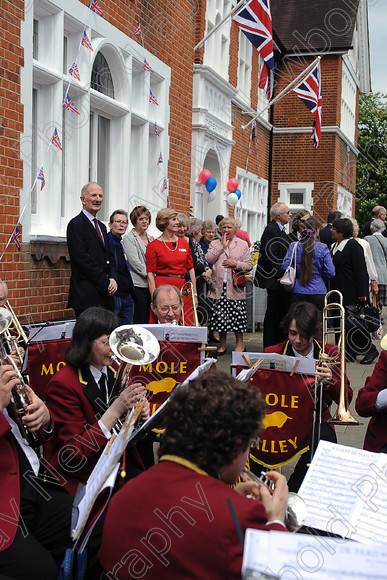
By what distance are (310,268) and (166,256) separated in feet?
5.72

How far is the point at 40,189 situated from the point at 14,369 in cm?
447

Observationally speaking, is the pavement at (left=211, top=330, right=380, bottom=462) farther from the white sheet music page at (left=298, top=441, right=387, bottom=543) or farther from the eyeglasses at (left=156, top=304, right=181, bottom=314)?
the white sheet music page at (left=298, top=441, right=387, bottom=543)

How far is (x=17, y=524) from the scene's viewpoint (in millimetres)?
2729

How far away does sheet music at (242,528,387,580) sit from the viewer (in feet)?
4.73

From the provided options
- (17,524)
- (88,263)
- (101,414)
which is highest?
(88,263)

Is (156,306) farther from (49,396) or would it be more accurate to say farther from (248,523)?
(248,523)

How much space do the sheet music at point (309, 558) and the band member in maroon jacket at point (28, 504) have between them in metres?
1.41

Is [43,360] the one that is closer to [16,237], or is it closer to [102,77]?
[16,237]

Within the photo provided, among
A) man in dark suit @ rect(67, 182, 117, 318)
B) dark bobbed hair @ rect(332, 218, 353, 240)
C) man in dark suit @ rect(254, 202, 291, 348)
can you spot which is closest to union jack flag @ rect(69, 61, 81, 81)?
man in dark suit @ rect(67, 182, 117, 318)

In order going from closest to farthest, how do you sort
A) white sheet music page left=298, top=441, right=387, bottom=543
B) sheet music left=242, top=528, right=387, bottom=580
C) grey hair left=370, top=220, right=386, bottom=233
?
sheet music left=242, top=528, right=387, bottom=580 → white sheet music page left=298, top=441, right=387, bottom=543 → grey hair left=370, top=220, right=386, bottom=233

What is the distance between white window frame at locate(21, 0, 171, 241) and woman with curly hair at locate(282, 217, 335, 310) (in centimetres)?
265

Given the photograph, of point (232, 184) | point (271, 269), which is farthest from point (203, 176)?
point (271, 269)

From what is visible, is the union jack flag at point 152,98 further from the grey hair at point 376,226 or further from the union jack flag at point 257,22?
the grey hair at point 376,226

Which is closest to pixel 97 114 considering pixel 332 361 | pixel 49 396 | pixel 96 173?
pixel 96 173
